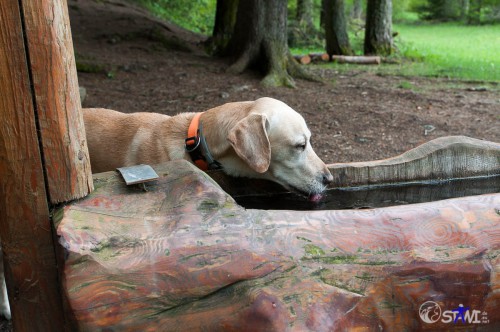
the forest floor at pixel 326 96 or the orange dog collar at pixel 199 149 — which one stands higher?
the orange dog collar at pixel 199 149

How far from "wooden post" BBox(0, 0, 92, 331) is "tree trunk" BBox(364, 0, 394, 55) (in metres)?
14.4

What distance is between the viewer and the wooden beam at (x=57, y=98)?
7.87 feet

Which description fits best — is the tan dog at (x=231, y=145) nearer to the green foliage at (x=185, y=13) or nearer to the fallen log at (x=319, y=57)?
the fallen log at (x=319, y=57)

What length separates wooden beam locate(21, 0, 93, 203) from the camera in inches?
94.4

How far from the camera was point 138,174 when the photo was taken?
280 cm

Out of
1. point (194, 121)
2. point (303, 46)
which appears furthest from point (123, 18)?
point (194, 121)

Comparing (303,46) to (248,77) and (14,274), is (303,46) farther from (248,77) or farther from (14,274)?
(14,274)

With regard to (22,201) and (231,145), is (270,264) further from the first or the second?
(231,145)

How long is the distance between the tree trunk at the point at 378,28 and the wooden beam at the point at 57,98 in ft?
47.1

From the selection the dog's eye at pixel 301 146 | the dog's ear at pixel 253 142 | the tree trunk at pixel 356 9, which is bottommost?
the dog's eye at pixel 301 146

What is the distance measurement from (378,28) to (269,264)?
14828 mm

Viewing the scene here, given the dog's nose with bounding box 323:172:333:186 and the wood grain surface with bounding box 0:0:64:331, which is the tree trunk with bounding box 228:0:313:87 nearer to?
the dog's nose with bounding box 323:172:333:186

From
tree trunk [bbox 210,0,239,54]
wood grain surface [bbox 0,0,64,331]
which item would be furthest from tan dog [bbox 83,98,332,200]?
tree trunk [bbox 210,0,239,54]

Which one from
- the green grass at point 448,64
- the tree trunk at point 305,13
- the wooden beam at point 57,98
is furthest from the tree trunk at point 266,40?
the tree trunk at point 305,13
